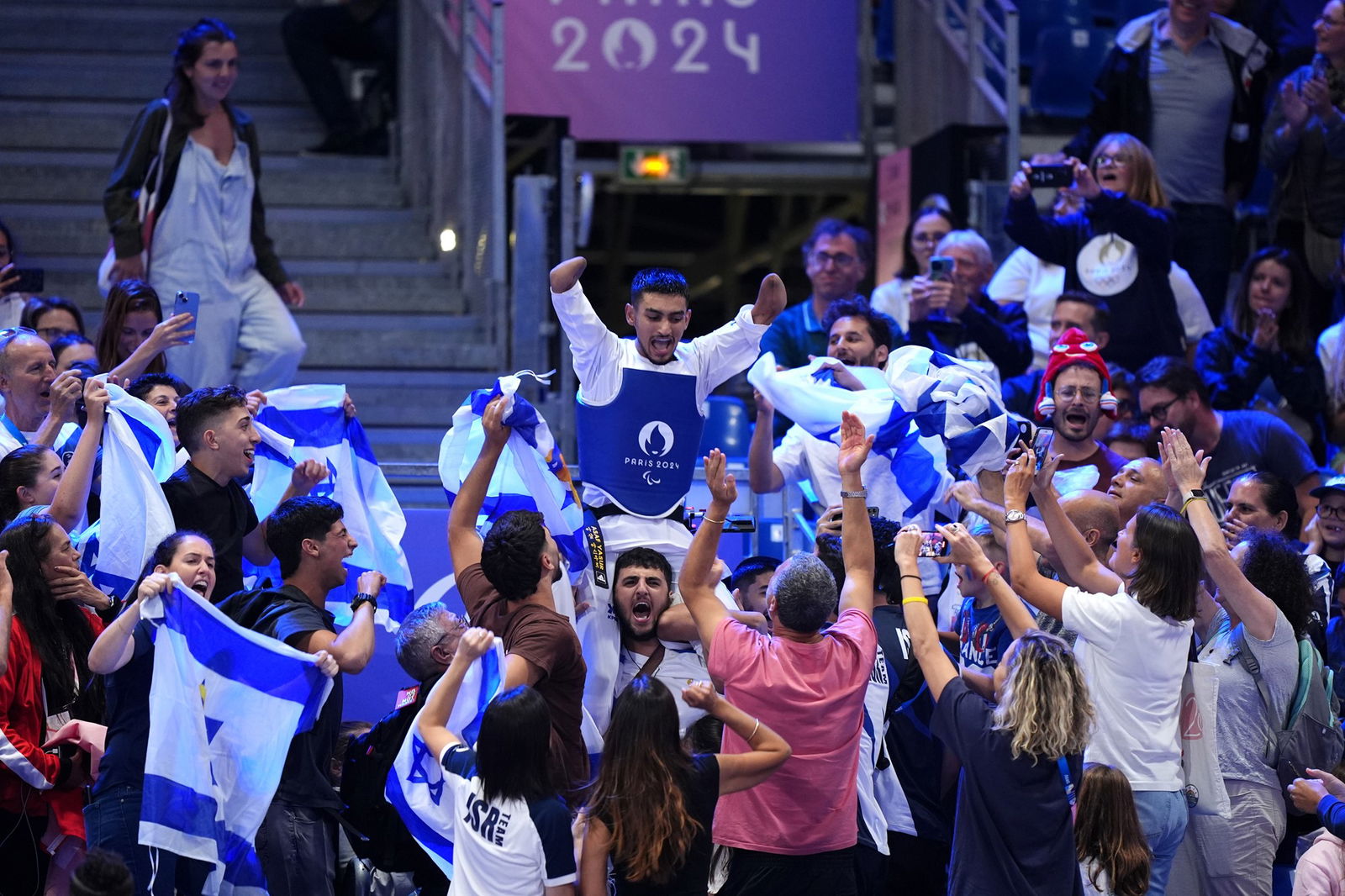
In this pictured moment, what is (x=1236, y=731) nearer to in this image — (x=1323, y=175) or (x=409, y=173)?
(x=1323, y=175)

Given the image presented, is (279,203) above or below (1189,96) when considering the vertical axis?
below

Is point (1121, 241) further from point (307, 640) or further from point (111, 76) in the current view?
point (111, 76)

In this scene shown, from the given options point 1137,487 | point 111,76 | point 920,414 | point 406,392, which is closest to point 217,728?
point 920,414

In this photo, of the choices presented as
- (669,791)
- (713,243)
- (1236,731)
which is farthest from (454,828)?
(713,243)

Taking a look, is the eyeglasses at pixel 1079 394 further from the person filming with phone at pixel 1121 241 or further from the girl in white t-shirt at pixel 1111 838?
the girl in white t-shirt at pixel 1111 838

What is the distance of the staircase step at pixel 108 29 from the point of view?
10945mm

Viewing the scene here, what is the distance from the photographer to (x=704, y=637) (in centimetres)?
496

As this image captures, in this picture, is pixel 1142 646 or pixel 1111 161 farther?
pixel 1111 161

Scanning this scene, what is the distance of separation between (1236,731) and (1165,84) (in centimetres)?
475

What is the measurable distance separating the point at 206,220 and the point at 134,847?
369 cm

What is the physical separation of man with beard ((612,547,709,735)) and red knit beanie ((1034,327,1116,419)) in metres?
1.73

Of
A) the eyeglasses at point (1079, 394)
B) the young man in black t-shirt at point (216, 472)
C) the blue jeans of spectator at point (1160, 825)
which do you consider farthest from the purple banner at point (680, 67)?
the blue jeans of spectator at point (1160, 825)

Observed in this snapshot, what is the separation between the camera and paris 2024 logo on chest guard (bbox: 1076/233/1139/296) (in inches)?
310

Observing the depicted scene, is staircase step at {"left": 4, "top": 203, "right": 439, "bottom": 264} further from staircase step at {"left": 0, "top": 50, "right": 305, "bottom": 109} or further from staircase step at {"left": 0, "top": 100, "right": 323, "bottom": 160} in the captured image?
staircase step at {"left": 0, "top": 50, "right": 305, "bottom": 109}
